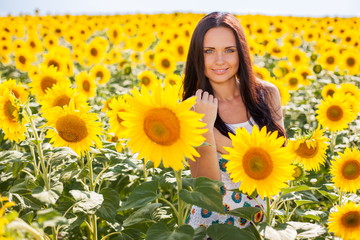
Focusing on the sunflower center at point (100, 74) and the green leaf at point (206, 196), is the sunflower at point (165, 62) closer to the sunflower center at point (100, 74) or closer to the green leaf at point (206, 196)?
the sunflower center at point (100, 74)

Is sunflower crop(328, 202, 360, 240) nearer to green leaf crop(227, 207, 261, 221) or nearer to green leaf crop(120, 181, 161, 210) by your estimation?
green leaf crop(227, 207, 261, 221)

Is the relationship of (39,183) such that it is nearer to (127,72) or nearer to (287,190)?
(287,190)

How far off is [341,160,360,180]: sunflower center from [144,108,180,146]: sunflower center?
126 centimetres

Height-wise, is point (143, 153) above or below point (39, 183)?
above

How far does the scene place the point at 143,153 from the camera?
1771 mm

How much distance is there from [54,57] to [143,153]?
3.24 metres

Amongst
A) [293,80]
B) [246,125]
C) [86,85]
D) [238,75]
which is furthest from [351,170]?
[293,80]

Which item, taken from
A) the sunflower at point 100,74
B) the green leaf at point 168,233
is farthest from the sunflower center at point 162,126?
the sunflower at point 100,74

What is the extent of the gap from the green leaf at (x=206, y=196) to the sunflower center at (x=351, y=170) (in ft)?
3.47

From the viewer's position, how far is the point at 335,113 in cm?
357

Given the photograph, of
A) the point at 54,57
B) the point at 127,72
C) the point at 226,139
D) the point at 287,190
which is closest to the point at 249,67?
the point at 226,139

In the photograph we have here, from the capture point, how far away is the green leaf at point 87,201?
7.28 ft

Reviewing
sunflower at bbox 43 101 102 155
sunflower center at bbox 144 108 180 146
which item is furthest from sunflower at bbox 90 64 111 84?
sunflower center at bbox 144 108 180 146

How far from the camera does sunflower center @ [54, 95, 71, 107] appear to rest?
2866mm
